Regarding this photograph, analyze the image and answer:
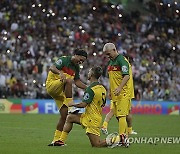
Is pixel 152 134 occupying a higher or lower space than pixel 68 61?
lower

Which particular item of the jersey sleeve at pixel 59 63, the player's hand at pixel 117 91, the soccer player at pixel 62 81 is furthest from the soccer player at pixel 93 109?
the jersey sleeve at pixel 59 63

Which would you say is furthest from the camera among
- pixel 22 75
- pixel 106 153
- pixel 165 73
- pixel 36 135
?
pixel 165 73

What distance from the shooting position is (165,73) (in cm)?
4084

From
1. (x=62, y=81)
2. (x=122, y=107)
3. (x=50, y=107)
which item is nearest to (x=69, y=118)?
(x=62, y=81)

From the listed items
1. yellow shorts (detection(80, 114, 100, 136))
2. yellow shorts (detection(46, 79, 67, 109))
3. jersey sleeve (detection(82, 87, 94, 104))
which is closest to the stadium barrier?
yellow shorts (detection(46, 79, 67, 109))

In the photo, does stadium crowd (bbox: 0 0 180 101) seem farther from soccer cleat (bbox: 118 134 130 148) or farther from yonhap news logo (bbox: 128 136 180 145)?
soccer cleat (bbox: 118 134 130 148)

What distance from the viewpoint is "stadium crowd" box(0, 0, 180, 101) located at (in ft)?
124

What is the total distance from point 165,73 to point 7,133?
2157cm

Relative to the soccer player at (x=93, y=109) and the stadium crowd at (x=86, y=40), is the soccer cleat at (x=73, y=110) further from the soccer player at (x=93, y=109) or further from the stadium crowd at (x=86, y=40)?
the stadium crowd at (x=86, y=40)

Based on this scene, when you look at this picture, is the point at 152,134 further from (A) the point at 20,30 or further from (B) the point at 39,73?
(A) the point at 20,30

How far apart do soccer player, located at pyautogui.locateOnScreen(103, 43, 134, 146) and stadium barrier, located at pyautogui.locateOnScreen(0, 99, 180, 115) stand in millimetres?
18914

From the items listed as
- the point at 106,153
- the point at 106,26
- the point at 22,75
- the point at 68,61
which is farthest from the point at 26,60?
the point at 106,153

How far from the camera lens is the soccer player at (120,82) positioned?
1638 centimetres

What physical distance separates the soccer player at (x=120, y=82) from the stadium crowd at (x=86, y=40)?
66.0ft
